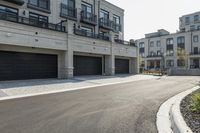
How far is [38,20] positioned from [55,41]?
363cm

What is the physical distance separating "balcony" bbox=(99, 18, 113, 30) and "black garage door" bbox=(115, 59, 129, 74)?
5.84 metres

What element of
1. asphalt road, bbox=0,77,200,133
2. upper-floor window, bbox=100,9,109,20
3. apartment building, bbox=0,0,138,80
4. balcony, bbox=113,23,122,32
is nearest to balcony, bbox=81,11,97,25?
apartment building, bbox=0,0,138,80

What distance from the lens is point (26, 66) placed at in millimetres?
18641

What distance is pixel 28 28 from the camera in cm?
1728

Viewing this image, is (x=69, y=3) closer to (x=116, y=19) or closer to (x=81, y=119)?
(x=116, y=19)

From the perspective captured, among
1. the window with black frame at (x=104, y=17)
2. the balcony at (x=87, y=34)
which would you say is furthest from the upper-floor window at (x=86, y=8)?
the balcony at (x=87, y=34)

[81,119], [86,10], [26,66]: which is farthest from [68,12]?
[81,119]

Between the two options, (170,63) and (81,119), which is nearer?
(81,119)

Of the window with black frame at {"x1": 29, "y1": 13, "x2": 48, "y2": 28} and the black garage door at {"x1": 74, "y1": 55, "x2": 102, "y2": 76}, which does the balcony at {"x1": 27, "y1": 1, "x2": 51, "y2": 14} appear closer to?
the window with black frame at {"x1": 29, "y1": 13, "x2": 48, "y2": 28}

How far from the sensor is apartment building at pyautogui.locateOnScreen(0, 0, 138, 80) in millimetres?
17062

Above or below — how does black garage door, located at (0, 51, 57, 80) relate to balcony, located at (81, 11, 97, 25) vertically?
below

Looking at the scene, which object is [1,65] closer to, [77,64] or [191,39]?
[77,64]

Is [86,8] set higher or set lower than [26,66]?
higher

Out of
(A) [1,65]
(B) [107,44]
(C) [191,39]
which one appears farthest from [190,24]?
(A) [1,65]
